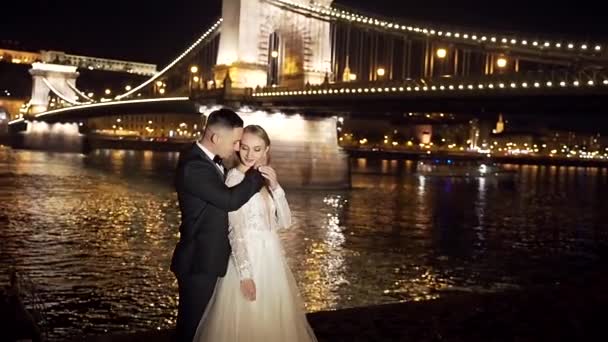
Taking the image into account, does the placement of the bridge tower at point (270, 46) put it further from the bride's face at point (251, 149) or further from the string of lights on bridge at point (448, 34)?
the bride's face at point (251, 149)

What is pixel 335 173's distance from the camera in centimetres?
4419

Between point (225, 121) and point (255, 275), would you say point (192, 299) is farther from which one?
point (225, 121)

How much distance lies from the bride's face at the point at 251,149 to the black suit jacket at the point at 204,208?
8 cm

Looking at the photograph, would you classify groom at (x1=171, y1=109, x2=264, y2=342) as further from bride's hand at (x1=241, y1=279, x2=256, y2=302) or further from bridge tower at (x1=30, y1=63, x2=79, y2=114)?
bridge tower at (x1=30, y1=63, x2=79, y2=114)

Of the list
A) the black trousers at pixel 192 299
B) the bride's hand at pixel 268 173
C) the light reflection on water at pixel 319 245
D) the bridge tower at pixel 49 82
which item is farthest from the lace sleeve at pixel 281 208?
the bridge tower at pixel 49 82

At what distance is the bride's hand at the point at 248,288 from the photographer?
4809mm

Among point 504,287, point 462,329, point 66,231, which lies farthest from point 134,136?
point 462,329

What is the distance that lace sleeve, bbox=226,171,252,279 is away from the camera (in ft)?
15.7

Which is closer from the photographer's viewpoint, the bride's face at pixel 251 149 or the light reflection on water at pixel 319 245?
the bride's face at pixel 251 149

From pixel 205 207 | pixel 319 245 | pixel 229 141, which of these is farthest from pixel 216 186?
pixel 319 245

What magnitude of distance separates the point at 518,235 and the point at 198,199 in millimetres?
21801

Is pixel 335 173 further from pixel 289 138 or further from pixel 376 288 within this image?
pixel 376 288

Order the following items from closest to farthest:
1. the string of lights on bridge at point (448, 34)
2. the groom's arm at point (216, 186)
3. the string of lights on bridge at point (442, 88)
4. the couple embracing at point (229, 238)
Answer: the groom's arm at point (216, 186) → the couple embracing at point (229, 238) → the string of lights on bridge at point (448, 34) → the string of lights on bridge at point (442, 88)

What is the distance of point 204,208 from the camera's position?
186 inches
